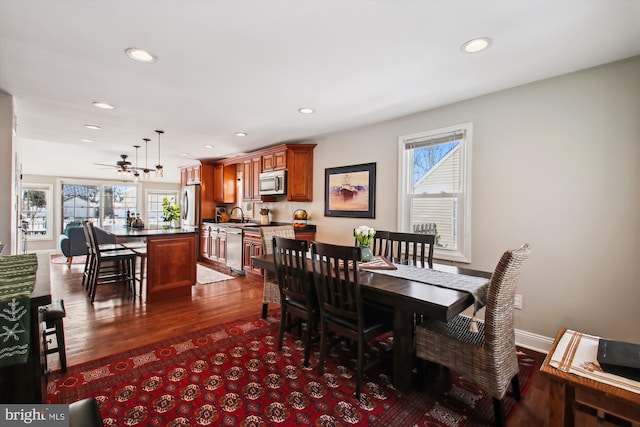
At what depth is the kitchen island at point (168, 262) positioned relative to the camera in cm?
375

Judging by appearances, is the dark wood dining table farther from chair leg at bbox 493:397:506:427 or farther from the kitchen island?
the kitchen island

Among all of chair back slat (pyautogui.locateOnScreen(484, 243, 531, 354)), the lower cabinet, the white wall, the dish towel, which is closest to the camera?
the dish towel

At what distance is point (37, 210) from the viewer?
770 centimetres

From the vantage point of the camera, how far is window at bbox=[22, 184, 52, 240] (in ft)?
24.9

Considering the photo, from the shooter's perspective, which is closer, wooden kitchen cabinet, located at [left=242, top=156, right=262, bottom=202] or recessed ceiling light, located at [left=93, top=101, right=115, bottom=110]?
recessed ceiling light, located at [left=93, top=101, right=115, bottom=110]

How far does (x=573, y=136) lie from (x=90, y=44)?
3806 mm

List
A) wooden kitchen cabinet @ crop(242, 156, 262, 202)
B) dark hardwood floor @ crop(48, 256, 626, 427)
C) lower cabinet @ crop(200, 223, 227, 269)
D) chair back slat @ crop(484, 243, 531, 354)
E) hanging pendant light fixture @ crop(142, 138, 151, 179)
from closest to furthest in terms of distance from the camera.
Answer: chair back slat @ crop(484, 243, 531, 354)
dark hardwood floor @ crop(48, 256, 626, 427)
hanging pendant light fixture @ crop(142, 138, 151, 179)
wooden kitchen cabinet @ crop(242, 156, 262, 202)
lower cabinet @ crop(200, 223, 227, 269)

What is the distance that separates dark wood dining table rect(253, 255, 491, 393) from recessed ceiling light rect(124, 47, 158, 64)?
2312 millimetres

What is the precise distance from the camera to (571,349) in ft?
4.87

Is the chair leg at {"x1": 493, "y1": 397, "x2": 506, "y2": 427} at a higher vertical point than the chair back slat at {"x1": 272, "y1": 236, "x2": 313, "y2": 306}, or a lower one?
lower

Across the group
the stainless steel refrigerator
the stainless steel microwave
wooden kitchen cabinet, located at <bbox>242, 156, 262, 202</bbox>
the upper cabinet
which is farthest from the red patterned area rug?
the upper cabinet

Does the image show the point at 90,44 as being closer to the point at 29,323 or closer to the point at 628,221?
the point at 29,323

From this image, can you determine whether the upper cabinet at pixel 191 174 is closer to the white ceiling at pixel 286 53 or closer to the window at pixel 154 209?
the window at pixel 154 209

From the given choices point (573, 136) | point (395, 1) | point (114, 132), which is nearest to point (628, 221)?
point (573, 136)
